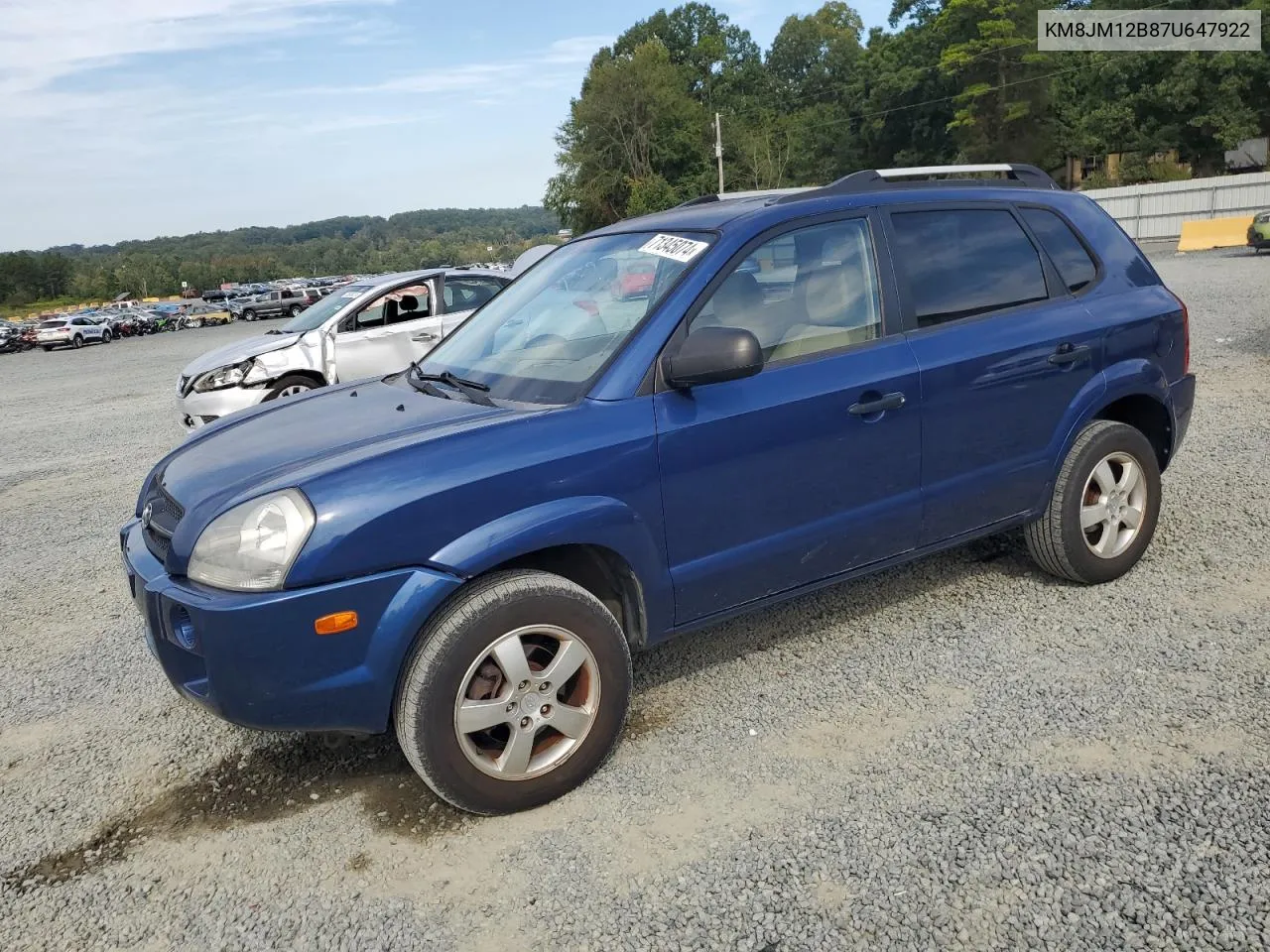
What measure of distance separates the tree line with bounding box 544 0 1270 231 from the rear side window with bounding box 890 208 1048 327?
51.6 meters

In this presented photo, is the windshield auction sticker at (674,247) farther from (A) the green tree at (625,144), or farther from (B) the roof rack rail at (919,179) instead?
(A) the green tree at (625,144)

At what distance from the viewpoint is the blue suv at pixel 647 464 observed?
2887 mm

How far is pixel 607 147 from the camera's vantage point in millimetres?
80000

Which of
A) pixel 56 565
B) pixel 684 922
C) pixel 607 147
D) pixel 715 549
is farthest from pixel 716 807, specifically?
pixel 607 147

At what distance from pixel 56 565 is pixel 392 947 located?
4.72m

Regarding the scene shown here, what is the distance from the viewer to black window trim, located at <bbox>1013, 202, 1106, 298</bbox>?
14.2 feet

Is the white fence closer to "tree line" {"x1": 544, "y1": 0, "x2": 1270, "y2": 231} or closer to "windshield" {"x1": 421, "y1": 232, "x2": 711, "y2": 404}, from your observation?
"tree line" {"x1": 544, "y1": 0, "x2": 1270, "y2": 231}

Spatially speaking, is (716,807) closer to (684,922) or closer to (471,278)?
(684,922)

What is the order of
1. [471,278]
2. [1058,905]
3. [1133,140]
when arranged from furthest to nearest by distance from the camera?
[1133,140] < [471,278] < [1058,905]

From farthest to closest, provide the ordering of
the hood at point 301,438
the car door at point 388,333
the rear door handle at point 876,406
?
1. the car door at point 388,333
2. the rear door handle at point 876,406
3. the hood at point 301,438

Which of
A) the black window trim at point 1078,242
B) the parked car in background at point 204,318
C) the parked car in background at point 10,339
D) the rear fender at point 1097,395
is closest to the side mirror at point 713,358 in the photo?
the rear fender at point 1097,395

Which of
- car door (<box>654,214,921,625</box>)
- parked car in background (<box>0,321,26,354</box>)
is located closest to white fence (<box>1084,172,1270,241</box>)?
car door (<box>654,214,921,625</box>)

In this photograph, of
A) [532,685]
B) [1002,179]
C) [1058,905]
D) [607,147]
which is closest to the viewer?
[1058,905]

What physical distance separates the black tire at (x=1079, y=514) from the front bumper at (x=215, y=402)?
758 centimetres
